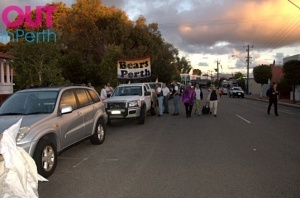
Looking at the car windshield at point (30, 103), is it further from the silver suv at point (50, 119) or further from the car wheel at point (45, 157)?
the car wheel at point (45, 157)

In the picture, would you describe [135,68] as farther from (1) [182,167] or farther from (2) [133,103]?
(1) [182,167]

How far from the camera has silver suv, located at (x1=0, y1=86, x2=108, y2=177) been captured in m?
6.05

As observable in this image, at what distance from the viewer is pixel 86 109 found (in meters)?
8.64

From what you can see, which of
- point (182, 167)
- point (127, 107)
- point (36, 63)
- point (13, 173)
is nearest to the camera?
point (13, 173)

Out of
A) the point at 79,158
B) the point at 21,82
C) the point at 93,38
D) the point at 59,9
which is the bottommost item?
the point at 79,158

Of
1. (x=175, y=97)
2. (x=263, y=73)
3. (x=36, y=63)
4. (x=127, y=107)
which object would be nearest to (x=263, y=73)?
(x=263, y=73)

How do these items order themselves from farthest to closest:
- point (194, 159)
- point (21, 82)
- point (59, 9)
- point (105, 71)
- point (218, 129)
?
point (59, 9), point (105, 71), point (21, 82), point (218, 129), point (194, 159)

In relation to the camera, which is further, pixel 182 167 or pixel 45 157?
pixel 182 167

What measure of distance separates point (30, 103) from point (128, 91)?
8.57m

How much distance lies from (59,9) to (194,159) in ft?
172

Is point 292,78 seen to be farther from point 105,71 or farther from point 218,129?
point 218,129

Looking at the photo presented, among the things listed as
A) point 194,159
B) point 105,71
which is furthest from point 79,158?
point 105,71

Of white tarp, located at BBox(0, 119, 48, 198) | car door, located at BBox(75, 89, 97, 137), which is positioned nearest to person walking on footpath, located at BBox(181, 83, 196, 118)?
car door, located at BBox(75, 89, 97, 137)

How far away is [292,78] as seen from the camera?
34.8m
